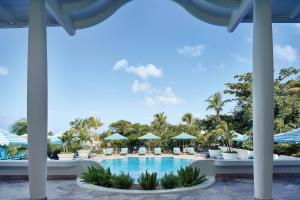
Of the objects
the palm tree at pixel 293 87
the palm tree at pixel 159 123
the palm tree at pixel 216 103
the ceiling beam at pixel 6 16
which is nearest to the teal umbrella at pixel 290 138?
the palm tree at pixel 293 87

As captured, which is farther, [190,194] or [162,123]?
[162,123]

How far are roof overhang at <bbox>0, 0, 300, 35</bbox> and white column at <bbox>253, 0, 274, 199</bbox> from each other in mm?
1187

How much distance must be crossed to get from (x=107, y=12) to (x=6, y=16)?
9.36ft

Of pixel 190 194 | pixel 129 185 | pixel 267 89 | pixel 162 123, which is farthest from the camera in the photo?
pixel 162 123

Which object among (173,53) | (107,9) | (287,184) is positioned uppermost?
(173,53)

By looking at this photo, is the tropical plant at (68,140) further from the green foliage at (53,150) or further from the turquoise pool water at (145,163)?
the turquoise pool water at (145,163)

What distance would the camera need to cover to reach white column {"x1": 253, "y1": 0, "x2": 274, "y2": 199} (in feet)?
22.3

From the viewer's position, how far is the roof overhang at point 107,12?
27.6 feet

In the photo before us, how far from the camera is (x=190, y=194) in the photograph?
839cm

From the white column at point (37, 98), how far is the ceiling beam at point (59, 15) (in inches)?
28.8

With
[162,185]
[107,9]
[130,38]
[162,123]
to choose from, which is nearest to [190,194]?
[162,185]

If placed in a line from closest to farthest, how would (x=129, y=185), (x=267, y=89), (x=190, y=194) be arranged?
(x=267, y=89)
(x=190, y=194)
(x=129, y=185)

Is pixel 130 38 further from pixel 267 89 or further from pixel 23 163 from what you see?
pixel 267 89

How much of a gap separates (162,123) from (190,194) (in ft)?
98.9
